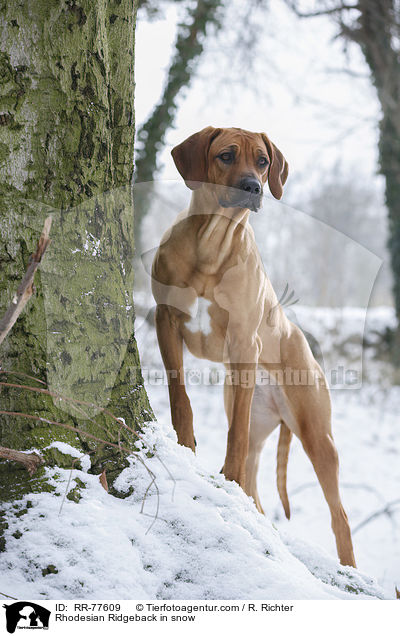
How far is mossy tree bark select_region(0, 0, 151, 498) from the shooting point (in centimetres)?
120

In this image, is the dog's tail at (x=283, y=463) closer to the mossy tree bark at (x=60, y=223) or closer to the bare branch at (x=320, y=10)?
the mossy tree bark at (x=60, y=223)

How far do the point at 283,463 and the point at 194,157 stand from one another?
4.00 ft

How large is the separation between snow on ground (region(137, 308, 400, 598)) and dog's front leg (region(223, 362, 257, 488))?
0.21ft

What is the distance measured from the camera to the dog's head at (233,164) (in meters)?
1.33

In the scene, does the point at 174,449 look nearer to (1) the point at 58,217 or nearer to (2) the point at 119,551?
(2) the point at 119,551

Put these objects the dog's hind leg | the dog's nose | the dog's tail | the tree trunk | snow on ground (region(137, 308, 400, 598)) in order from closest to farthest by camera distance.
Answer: the dog's nose < the dog's hind leg < the dog's tail < snow on ground (region(137, 308, 400, 598)) < the tree trunk

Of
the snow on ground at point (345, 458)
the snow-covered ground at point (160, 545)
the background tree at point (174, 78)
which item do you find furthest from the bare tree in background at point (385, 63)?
the snow-covered ground at point (160, 545)

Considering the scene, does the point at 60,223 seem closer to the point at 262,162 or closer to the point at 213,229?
the point at 213,229

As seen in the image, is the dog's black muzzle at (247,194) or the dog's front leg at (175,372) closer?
the dog's black muzzle at (247,194)

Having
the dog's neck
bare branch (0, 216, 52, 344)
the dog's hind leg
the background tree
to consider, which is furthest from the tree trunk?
bare branch (0, 216, 52, 344)

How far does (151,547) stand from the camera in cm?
115

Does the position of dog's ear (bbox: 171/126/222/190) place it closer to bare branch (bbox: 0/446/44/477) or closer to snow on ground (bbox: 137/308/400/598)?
snow on ground (bbox: 137/308/400/598)

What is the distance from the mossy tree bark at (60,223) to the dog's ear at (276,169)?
16.4 inches

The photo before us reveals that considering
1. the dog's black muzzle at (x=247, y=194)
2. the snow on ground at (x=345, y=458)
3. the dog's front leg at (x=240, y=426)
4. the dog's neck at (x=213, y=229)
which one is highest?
the dog's black muzzle at (x=247, y=194)
